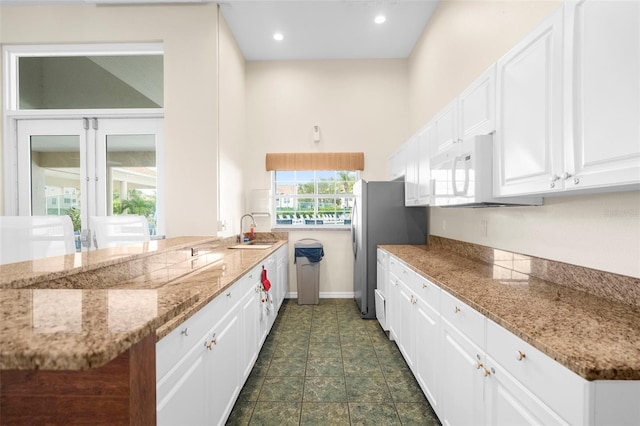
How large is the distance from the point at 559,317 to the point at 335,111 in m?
3.89

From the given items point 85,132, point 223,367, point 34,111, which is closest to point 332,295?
point 223,367

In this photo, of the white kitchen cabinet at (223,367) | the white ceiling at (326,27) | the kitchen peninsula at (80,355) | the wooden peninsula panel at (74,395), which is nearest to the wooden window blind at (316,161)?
the white ceiling at (326,27)

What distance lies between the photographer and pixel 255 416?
72.8 inches

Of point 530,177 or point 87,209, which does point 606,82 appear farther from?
point 87,209

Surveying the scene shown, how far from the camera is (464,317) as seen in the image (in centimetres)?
138

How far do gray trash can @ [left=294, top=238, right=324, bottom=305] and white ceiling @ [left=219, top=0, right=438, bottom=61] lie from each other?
281 centimetres

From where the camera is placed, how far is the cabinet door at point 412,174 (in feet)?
9.66

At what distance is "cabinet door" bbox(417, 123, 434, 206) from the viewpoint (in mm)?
2610

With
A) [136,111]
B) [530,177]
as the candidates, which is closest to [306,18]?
[136,111]

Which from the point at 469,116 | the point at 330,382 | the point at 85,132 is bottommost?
the point at 330,382

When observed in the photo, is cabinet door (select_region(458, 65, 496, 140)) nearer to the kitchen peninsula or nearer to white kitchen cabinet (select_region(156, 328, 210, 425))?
the kitchen peninsula

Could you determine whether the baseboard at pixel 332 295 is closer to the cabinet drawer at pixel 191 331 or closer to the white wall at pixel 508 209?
the white wall at pixel 508 209

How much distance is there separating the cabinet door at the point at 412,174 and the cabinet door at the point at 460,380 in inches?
64.5

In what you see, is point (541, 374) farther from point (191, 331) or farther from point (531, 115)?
point (191, 331)
